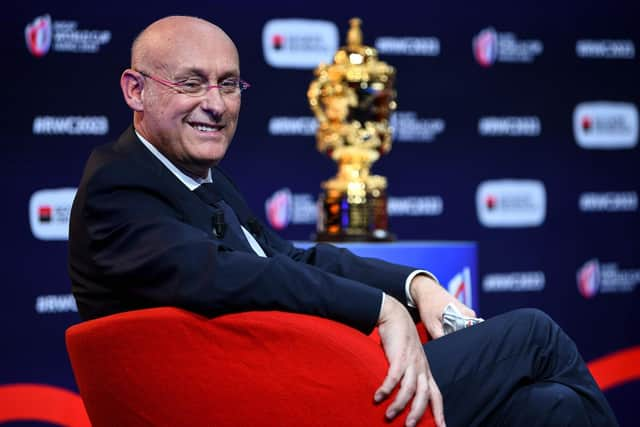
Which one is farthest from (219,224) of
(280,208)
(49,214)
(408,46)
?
(408,46)

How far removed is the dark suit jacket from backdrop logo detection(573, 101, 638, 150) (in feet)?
11.2

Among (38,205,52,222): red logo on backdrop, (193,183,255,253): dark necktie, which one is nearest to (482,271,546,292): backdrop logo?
(38,205,52,222): red logo on backdrop

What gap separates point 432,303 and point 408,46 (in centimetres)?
279

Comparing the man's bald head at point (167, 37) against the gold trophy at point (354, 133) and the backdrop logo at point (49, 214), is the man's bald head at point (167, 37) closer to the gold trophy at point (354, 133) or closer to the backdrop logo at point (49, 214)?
the gold trophy at point (354, 133)

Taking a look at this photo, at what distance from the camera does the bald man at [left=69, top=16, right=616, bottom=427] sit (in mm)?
1694

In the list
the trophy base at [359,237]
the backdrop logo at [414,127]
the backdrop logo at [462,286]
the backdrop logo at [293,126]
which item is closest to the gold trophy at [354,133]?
the trophy base at [359,237]

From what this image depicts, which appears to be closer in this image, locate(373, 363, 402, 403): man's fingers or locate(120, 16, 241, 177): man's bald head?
locate(373, 363, 402, 403): man's fingers

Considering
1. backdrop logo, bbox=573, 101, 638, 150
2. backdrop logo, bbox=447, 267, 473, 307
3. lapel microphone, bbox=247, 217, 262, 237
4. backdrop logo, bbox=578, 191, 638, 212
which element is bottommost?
backdrop logo, bbox=447, 267, 473, 307

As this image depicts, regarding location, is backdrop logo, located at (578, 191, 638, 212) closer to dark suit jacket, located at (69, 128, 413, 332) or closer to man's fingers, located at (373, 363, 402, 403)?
dark suit jacket, located at (69, 128, 413, 332)

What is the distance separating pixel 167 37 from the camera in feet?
6.79

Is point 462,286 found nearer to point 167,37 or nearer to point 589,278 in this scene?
point 167,37

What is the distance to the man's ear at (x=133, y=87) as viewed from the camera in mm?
2109

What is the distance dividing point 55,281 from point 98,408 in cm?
238

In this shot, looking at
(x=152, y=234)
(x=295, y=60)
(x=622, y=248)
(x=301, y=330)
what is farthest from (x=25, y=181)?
(x=622, y=248)
